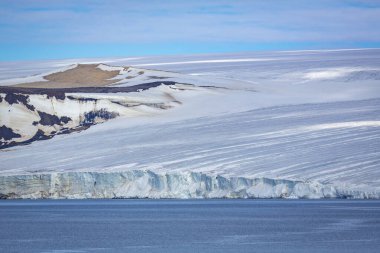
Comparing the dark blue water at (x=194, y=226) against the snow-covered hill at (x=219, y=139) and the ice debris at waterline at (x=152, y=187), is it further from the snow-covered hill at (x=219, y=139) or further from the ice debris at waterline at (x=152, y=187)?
the snow-covered hill at (x=219, y=139)

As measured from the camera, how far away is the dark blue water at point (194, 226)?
20.4 m

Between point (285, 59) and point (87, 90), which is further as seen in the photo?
point (285, 59)

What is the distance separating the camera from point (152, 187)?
2900 centimetres

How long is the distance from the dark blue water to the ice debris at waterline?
1.59 ft

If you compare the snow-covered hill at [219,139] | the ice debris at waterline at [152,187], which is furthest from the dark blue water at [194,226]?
the snow-covered hill at [219,139]

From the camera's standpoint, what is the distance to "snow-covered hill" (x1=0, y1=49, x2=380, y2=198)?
28.5 metres

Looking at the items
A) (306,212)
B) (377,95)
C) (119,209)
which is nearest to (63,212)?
(119,209)

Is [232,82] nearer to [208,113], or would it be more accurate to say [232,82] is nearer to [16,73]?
[208,113]

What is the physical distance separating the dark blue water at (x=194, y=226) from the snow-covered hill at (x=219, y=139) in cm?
72

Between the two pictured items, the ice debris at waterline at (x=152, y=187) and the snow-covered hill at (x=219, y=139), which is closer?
the ice debris at waterline at (x=152, y=187)

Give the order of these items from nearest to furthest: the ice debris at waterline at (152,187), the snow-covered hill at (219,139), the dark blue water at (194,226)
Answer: the dark blue water at (194,226)
the ice debris at waterline at (152,187)
the snow-covered hill at (219,139)

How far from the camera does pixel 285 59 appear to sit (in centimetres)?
4856

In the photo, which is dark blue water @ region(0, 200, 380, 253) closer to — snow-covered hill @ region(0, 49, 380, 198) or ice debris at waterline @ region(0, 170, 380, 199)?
ice debris at waterline @ region(0, 170, 380, 199)

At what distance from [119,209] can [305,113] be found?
850 centimetres
